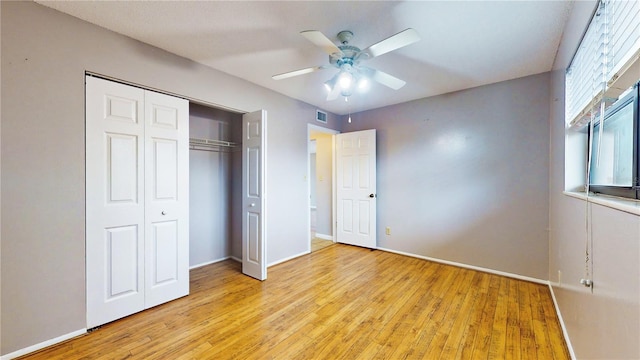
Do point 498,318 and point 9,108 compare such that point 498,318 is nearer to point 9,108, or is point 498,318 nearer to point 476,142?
point 476,142

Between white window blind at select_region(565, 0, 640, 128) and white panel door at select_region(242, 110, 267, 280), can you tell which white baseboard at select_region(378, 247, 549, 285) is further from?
white panel door at select_region(242, 110, 267, 280)

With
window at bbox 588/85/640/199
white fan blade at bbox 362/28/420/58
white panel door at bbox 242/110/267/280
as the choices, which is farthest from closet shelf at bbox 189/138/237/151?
window at bbox 588/85/640/199

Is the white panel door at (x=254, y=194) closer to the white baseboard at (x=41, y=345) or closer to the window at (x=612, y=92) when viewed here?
the white baseboard at (x=41, y=345)

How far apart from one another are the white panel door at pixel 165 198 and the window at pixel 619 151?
315cm

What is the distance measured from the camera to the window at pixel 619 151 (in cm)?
121

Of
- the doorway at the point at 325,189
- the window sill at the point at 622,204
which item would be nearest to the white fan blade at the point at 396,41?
the window sill at the point at 622,204

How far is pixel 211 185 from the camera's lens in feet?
11.8

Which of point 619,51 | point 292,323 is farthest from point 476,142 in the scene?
point 292,323

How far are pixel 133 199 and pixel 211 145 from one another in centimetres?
150

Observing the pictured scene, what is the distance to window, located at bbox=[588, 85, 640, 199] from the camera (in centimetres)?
121

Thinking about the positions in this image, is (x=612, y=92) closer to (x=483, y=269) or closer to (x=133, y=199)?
(x=483, y=269)

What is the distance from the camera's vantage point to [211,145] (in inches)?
140

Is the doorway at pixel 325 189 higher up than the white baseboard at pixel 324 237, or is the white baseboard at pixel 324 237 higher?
the doorway at pixel 325 189

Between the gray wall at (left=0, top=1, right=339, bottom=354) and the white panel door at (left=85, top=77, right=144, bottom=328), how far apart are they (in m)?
0.07
